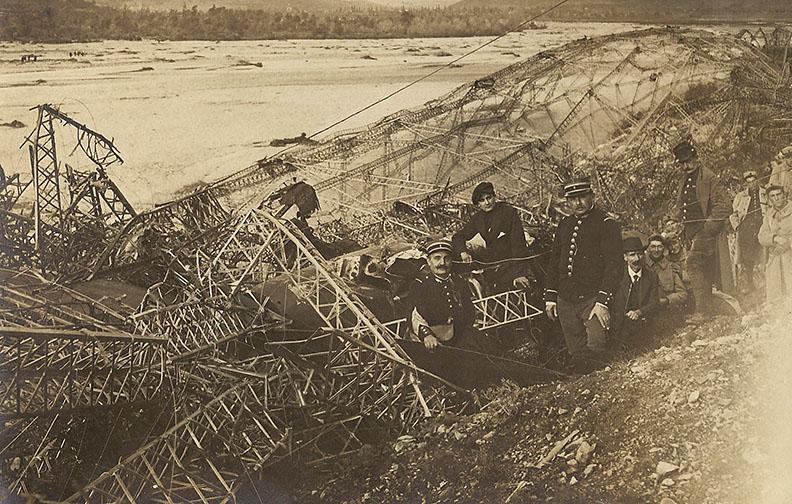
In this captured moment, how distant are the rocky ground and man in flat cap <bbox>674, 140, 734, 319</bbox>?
1.76 feet

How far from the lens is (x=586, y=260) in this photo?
5.43 m

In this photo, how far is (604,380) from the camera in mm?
5215

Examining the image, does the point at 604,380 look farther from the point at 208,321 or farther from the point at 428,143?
the point at 208,321

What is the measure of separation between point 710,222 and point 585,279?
1.25 m

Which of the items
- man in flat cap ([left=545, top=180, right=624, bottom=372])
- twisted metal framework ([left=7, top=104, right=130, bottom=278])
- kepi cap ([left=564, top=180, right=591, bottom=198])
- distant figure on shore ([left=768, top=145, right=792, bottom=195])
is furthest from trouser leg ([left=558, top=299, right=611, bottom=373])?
twisted metal framework ([left=7, top=104, right=130, bottom=278])

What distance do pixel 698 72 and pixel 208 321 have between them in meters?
4.58

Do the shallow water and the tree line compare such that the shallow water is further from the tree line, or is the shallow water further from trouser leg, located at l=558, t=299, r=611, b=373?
trouser leg, located at l=558, t=299, r=611, b=373

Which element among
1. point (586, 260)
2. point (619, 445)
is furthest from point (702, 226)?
point (619, 445)

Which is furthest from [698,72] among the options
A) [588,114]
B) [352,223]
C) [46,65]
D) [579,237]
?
[46,65]

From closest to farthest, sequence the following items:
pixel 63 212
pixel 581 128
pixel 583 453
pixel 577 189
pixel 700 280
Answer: pixel 583 453, pixel 577 189, pixel 700 280, pixel 581 128, pixel 63 212

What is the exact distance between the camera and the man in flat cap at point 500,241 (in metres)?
5.59

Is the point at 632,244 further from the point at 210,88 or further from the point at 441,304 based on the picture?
the point at 210,88

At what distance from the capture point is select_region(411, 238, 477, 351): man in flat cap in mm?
5379

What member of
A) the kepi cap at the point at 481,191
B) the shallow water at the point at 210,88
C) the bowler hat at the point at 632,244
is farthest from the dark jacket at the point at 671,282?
the shallow water at the point at 210,88
